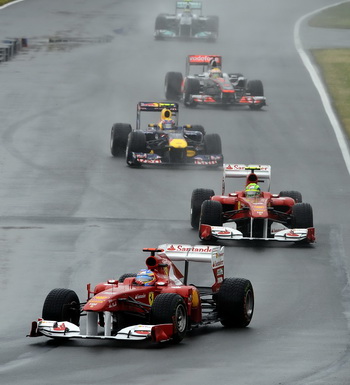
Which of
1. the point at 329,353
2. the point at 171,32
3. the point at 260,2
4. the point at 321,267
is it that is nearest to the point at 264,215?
the point at 321,267

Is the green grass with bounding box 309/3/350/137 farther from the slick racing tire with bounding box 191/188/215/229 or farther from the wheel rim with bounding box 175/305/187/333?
the wheel rim with bounding box 175/305/187/333

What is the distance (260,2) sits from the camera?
89.5m

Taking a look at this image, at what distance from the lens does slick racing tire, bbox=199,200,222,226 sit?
98.5 feet

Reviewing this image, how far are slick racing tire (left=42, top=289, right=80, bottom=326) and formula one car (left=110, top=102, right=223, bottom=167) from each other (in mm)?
20800

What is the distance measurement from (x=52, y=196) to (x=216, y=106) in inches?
711

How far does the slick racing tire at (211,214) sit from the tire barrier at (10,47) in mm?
33525

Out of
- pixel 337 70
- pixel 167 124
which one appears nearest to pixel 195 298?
pixel 167 124

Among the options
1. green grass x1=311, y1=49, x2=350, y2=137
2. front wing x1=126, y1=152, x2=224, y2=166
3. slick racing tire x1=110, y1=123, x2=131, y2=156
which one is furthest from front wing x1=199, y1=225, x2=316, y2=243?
green grass x1=311, y1=49, x2=350, y2=137

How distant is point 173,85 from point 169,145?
1285cm

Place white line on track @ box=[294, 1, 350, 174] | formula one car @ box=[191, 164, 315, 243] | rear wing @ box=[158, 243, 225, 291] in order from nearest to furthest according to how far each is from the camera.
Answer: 1. rear wing @ box=[158, 243, 225, 291]
2. formula one car @ box=[191, 164, 315, 243]
3. white line on track @ box=[294, 1, 350, 174]

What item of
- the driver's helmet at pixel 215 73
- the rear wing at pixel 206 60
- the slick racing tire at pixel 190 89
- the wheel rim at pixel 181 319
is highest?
the rear wing at pixel 206 60

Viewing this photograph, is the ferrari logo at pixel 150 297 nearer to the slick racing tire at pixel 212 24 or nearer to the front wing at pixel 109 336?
the front wing at pixel 109 336

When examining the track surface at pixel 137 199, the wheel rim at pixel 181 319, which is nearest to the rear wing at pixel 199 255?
the track surface at pixel 137 199

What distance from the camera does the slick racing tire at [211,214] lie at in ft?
98.5
